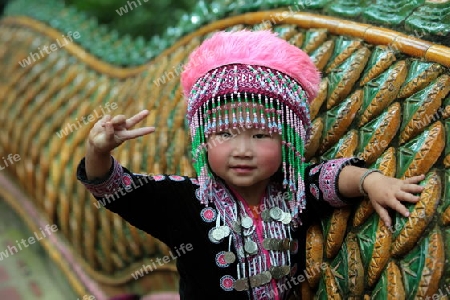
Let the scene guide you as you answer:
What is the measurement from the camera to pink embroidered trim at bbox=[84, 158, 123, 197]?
118 centimetres

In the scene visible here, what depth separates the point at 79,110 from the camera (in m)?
1.98

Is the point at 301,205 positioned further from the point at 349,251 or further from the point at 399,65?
the point at 399,65

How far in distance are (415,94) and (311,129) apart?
0.23 meters

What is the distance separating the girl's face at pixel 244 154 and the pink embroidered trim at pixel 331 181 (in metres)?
0.10

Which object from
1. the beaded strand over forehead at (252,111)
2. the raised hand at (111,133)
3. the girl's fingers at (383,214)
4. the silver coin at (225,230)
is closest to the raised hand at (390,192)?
the girl's fingers at (383,214)

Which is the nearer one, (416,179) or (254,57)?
(416,179)

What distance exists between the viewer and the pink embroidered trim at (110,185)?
3.88 ft

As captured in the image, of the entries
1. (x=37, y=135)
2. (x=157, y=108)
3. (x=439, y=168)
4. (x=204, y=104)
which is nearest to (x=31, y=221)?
Result: (x=37, y=135)

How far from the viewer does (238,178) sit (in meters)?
1.20

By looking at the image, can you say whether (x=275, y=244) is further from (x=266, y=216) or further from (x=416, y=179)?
(x=416, y=179)

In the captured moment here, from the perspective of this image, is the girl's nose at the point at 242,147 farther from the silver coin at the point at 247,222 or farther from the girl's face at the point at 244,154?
the silver coin at the point at 247,222

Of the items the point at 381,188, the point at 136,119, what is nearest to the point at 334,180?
the point at 381,188

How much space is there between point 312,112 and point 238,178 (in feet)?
0.95

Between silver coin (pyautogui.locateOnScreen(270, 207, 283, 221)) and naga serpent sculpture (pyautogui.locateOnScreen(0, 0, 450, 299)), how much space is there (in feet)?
0.23
